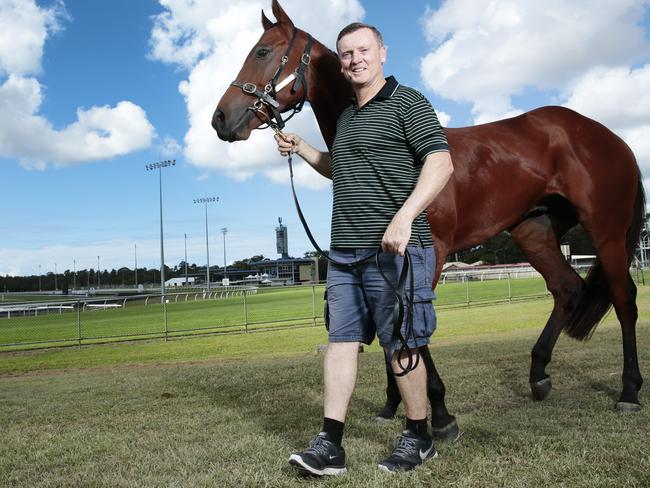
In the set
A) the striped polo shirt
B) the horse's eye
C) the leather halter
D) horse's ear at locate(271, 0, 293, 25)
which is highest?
horse's ear at locate(271, 0, 293, 25)

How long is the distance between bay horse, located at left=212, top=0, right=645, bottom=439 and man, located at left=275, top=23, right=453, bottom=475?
2.42 feet

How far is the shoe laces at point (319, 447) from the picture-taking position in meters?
2.61

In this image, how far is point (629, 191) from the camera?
5.07 metres

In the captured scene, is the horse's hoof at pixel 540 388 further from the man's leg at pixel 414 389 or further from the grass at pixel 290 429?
the man's leg at pixel 414 389

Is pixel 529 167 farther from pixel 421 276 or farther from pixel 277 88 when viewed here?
pixel 421 276

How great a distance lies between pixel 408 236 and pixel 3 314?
150ft

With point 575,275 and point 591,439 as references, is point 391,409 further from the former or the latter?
point 575,275

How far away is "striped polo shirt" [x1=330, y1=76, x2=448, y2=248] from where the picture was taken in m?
2.75

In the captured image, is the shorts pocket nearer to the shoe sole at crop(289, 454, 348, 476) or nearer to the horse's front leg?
the horse's front leg

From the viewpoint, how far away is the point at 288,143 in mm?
3346

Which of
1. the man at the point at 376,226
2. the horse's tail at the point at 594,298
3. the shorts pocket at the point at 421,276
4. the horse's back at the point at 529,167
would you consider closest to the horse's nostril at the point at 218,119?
the man at the point at 376,226

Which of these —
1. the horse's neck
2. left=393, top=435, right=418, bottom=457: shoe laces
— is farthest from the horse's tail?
left=393, top=435, right=418, bottom=457: shoe laces

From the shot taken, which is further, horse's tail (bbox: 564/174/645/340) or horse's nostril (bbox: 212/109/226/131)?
horse's tail (bbox: 564/174/645/340)

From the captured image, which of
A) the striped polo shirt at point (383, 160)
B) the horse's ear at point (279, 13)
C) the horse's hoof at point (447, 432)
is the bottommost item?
the horse's hoof at point (447, 432)
